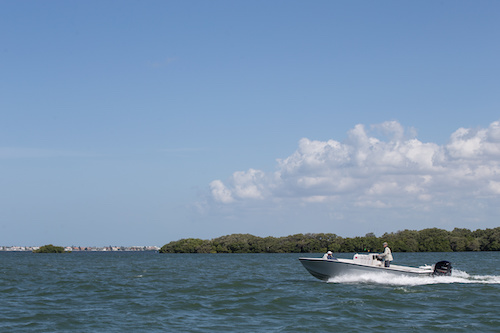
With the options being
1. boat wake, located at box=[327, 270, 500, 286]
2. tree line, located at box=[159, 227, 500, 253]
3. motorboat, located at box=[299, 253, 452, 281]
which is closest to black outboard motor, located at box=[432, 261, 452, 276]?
motorboat, located at box=[299, 253, 452, 281]

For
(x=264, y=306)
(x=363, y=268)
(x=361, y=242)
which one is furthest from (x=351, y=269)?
(x=361, y=242)

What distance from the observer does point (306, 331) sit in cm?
2061

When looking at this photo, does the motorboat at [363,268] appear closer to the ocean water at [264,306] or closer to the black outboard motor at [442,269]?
the black outboard motor at [442,269]

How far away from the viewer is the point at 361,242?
160 meters

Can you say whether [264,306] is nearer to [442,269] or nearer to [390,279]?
[390,279]

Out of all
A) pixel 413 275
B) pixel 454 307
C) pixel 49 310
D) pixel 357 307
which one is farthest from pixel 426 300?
pixel 49 310

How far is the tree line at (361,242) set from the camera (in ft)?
511

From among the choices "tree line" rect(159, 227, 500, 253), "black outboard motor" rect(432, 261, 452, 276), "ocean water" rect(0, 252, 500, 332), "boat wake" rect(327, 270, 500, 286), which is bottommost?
"ocean water" rect(0, 252, 500, 332)

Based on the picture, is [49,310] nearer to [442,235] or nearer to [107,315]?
[107,315]

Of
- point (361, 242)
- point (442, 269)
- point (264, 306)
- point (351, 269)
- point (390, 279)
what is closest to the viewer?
point (264, 306)

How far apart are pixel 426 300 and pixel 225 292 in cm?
1158

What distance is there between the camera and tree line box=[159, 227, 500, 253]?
155625mm

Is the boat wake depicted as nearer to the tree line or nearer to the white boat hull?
the white boat hull

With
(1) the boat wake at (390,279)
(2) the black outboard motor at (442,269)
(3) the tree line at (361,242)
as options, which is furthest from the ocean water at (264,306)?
(3) the tree line at (361,242)
